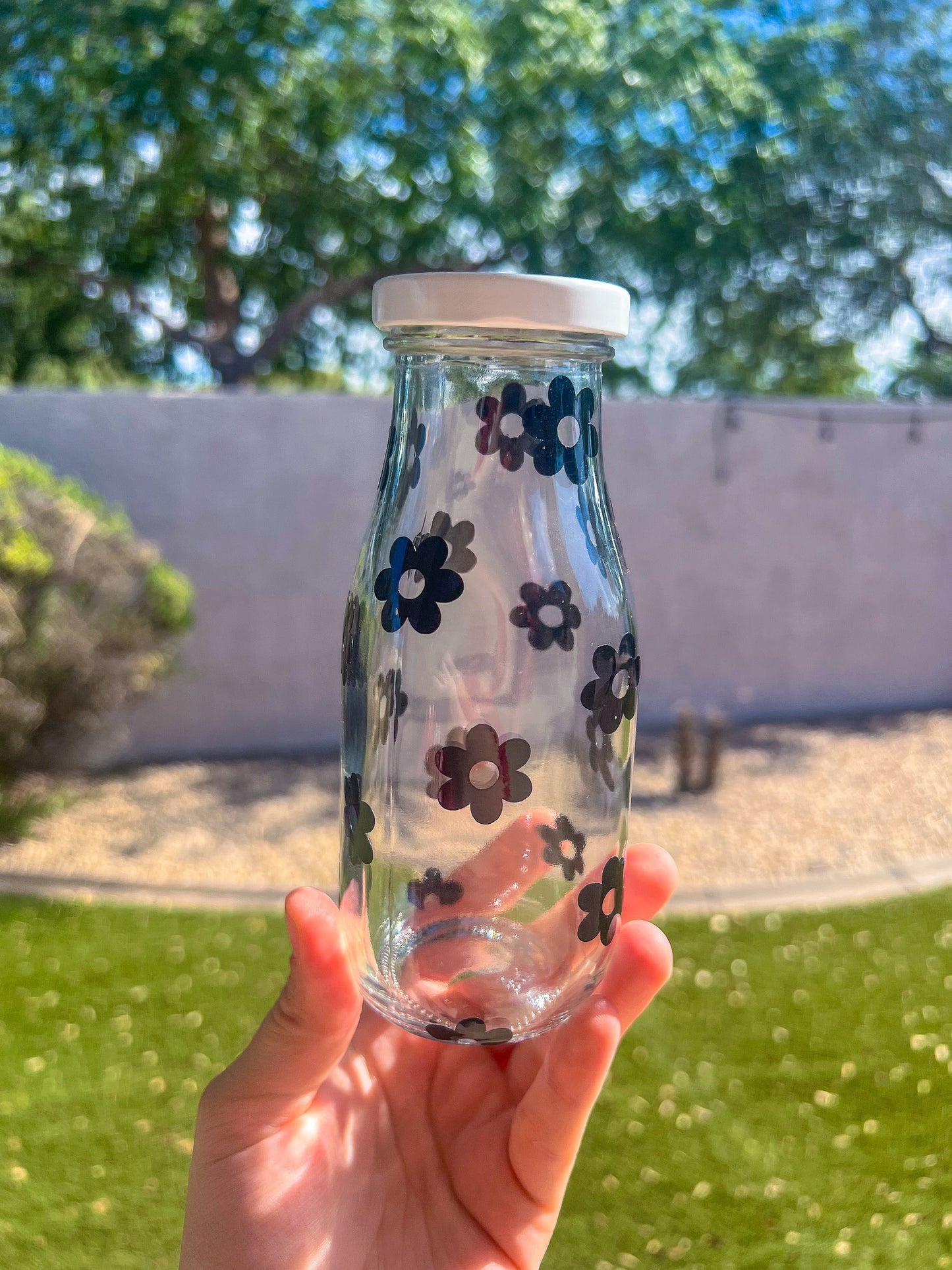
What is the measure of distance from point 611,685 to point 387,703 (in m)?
0.26


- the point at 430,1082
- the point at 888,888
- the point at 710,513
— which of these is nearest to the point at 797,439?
the point at 710,513

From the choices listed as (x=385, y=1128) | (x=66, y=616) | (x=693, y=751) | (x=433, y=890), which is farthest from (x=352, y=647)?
(x=693, y=751)

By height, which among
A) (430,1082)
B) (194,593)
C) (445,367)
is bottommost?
(194,593)

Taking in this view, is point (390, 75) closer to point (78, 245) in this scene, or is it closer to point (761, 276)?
point (78, 245)

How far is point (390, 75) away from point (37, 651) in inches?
365

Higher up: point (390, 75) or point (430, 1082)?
point (390, 75)

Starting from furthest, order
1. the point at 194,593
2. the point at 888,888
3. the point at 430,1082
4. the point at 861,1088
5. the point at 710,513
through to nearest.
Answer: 1. the point at 710,513
2. the point at 194,593
3. the point at 888,888
4. the point at 861,1088
5. the point at 430,1082

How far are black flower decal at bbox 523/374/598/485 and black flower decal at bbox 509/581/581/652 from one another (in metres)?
0.12

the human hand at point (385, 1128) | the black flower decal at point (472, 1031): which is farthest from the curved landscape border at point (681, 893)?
the black flower decal at point (472, 1031)

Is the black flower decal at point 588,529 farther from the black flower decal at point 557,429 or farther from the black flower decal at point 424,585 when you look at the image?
the black flower decal at point 424,585

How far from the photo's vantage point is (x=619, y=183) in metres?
12.9

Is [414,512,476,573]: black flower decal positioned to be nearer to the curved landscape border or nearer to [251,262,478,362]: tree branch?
the curved landscape border

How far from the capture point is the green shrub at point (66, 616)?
5273mm

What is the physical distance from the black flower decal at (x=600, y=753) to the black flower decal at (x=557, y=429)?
10.8 inches
